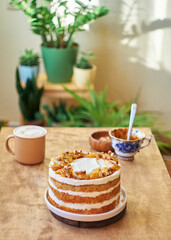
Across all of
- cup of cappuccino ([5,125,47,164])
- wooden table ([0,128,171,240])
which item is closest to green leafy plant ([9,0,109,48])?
wooden table ([0,128,171,240])

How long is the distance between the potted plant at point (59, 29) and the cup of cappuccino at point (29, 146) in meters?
1.35

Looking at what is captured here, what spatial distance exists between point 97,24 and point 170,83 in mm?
843

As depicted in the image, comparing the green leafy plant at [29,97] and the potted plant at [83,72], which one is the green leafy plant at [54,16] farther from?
the green leafy plant at [29,97]

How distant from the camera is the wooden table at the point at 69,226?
3.73 feet

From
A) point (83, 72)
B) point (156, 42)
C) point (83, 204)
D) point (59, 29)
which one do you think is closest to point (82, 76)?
point (83, 72)

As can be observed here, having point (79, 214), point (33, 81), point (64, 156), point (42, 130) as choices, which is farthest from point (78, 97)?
point (79, 214)

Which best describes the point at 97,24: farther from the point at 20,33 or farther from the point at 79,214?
the point at 79,214

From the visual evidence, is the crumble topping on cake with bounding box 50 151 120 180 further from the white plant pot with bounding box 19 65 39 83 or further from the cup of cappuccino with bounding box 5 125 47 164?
the white plant pot with bounding box 19 65 39 83

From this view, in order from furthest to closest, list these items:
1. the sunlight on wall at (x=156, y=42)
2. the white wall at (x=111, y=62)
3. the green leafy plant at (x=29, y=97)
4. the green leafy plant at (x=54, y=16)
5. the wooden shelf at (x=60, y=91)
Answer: the white wall at (x=111, y=62) → the sunlight on wall at (x=156, y=42) → the wooden shelf at (x=60, y=91) → the green leafy plant at (x=29, y=97) → the green leafy plant at (x=54, y=16)

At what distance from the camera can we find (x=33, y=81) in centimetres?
287

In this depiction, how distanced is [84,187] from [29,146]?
0.46 m

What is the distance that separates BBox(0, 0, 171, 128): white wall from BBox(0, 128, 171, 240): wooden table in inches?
64.9

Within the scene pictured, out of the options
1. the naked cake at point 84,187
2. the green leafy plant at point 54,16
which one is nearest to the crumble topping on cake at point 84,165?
the naked cake at point 84,187

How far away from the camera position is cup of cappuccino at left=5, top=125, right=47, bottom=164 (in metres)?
1.51
